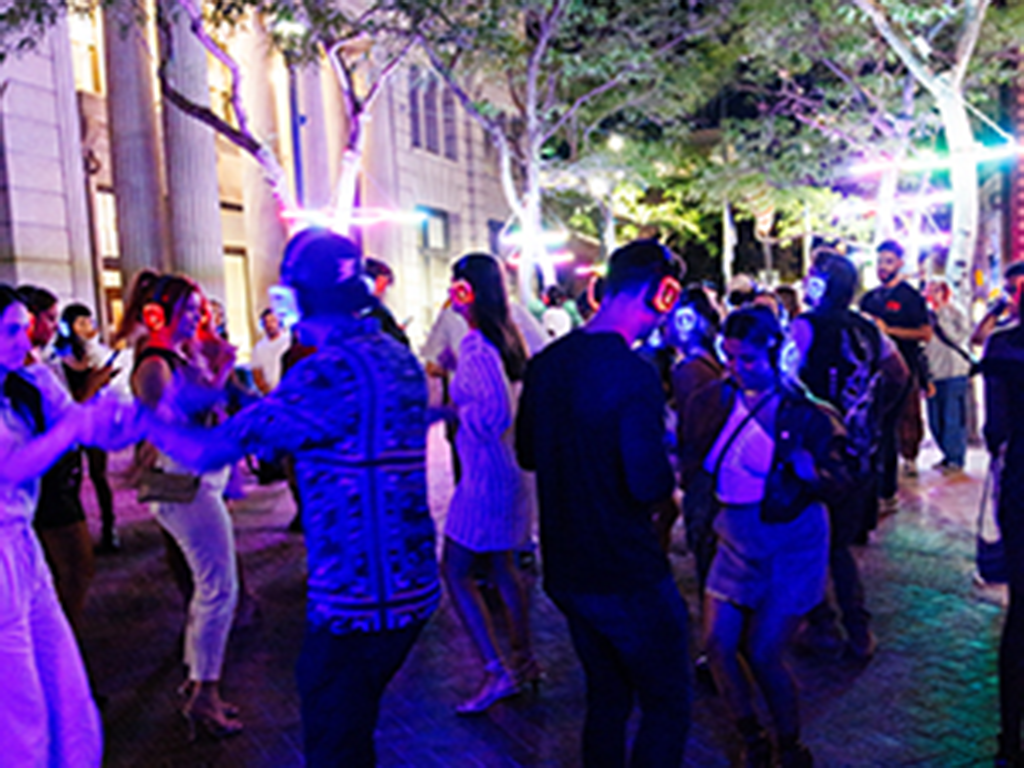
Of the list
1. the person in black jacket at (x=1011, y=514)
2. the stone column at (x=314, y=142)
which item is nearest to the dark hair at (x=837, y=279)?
the person in black jacket at (x=1011, y=514)

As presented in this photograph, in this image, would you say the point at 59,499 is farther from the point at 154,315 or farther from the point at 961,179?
the point at 961,179

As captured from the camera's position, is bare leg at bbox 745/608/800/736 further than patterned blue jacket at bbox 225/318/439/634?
Yes

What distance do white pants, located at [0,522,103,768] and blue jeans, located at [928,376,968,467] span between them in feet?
30.3

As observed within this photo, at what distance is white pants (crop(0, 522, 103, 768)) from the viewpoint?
2859 millimetres

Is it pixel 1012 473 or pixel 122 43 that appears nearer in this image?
pixel 1012 473

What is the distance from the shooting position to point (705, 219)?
136 feet

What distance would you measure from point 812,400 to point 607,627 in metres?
1.19

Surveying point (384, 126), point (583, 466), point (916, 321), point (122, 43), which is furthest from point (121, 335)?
point (384, 126)

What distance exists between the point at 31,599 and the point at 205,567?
129 cm

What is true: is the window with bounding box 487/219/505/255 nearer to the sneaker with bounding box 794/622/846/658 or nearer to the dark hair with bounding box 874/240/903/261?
the dark hair with bounding box 874/240/903/261

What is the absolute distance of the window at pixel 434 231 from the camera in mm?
28078

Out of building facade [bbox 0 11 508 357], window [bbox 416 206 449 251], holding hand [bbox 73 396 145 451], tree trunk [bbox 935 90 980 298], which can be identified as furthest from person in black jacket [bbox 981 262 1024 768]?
window [bbox 416 206 449 251]

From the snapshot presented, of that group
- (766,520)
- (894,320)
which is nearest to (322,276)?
(766,520)

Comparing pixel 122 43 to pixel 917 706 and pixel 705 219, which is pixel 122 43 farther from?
pixel 705 219
